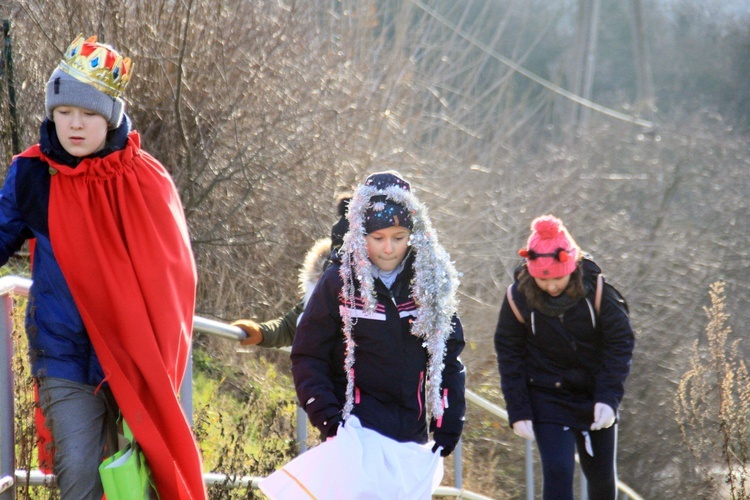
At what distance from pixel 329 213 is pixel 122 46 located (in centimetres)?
239

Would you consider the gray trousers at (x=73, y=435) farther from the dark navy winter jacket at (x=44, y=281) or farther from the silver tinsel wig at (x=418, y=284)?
the silver tinsel wig at (x=418, y=284)

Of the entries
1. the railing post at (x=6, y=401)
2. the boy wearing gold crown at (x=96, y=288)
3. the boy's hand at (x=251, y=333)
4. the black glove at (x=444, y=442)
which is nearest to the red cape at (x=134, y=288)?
the boy wearing gold crown at (x=96, y=288)

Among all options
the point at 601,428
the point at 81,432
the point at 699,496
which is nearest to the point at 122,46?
the point at 601,428

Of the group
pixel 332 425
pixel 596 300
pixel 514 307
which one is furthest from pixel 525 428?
pixel 332 425

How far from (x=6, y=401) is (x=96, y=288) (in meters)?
0.59

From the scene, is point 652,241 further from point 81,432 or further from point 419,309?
point 81,432

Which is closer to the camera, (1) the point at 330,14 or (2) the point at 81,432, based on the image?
(2) the point at 81,432

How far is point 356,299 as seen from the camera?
12.7 ft

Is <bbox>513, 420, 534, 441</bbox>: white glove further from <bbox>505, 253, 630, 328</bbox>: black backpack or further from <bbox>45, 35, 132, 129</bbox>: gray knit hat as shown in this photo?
<bbox>45, 35, 132, 129</bbox>: gray knit hat

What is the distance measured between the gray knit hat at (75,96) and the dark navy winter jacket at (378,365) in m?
1.02

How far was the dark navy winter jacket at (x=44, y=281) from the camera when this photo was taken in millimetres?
3322

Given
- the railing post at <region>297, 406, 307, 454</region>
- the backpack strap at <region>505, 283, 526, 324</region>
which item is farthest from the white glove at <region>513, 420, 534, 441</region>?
the railing post at <region>297, 406, 307, 454</region>

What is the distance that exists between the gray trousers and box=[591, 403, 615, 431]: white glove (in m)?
2.61

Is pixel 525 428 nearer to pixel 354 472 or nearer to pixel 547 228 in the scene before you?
pixel 547 228
